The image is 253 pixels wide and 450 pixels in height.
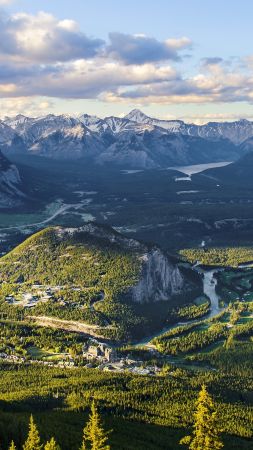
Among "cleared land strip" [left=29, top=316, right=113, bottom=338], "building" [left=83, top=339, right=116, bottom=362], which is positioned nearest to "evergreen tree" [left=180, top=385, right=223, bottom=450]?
"building" [left=83, top=339, right=116, bottom=362]

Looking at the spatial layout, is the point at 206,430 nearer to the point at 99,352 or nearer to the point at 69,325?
the point at 99,352

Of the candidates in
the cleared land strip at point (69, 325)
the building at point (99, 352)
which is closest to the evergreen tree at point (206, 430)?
the building at point (99, 352)

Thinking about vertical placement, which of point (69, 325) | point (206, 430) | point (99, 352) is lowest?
point (99, 352)

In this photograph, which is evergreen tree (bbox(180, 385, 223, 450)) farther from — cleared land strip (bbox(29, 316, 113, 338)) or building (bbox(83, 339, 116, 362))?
cleared land strip (bbox(29, 316, 113, 338))

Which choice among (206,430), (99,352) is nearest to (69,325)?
(99,352)

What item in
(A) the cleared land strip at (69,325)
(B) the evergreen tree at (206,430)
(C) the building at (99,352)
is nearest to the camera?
(B) the evergreen tree at (206,430)

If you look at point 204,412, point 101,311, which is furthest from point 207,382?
point 204,412

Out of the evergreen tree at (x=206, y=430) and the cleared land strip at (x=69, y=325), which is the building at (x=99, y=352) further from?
the evergreen tree at (x=206, y=430)

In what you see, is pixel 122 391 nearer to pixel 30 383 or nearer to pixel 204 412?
pixel 30 383

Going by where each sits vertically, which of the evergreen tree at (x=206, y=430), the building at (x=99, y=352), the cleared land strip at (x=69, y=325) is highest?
the evergreen tree at (x=206, y=430)

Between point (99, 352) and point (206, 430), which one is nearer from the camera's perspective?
point (206, 430)

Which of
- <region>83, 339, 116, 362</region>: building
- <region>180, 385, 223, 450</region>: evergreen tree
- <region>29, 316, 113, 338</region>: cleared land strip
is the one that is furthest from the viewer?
<region>29, 316, 113, 338</region>: cleared land strip
